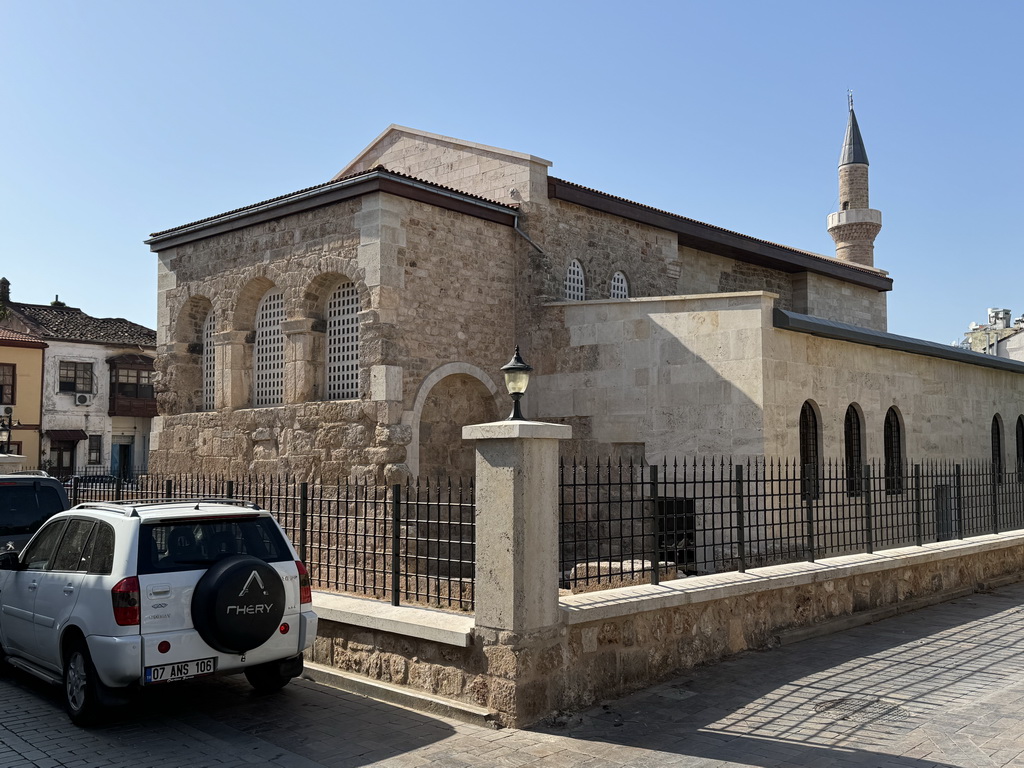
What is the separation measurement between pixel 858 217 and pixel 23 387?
110 ft

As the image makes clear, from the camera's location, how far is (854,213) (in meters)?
30.5

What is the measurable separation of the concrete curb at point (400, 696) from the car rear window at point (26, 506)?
3939 millimetres

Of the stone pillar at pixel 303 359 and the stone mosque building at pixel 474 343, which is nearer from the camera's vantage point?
the stone mosque building at pixel 474 343

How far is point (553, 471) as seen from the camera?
6422mm

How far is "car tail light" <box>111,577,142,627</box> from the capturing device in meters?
5.75

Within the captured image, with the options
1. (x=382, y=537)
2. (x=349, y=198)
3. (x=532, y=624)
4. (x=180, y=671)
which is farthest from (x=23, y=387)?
(x=532, y=624)

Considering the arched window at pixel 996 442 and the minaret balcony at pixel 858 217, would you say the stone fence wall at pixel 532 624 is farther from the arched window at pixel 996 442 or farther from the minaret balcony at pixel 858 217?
the minaret balcony at pixel 858 217

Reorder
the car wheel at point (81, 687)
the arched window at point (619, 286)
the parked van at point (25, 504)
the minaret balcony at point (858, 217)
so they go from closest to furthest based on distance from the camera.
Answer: the car wheel at point (81, 687), the parked van at point (25, 504), the arched window at point (619, 286), the minaret balcony at point (858, 217)

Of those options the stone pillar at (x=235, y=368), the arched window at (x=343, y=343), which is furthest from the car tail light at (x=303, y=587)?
the stone pillar at (x=235, y=368)

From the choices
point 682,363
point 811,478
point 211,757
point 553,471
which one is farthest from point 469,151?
point 211,757

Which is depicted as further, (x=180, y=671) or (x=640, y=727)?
(x=640, y=727)

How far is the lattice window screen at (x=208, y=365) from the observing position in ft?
60.1

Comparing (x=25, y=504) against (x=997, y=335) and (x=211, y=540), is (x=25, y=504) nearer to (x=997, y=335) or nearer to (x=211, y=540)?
(x=211, y=540)

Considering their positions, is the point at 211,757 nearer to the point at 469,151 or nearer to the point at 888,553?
the point at 888,553
